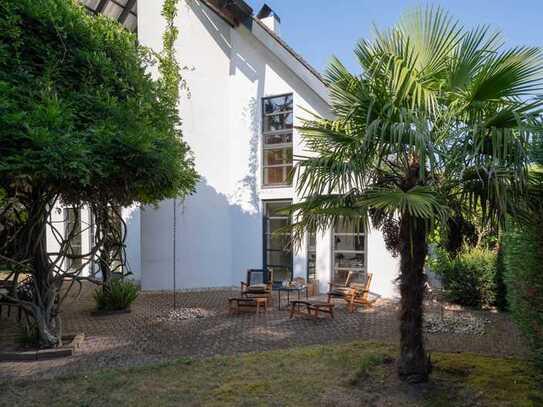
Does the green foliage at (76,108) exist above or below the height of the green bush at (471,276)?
above

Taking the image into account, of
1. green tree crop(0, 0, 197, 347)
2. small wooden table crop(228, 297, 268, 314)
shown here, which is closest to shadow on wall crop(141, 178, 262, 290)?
small wooden table crop(228, 297, 268, 314)

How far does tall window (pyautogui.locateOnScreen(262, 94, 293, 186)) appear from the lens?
41.1 feet

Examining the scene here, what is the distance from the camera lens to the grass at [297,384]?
460 centimetres

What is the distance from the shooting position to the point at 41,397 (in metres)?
4.98

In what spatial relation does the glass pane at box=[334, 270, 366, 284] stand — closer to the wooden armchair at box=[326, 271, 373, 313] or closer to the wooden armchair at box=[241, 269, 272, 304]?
the wooden armchair at box=[326, 271, 373, 313]

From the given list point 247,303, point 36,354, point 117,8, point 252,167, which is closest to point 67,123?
point 36,354

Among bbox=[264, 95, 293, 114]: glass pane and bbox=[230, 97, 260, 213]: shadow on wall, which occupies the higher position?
bbox=[264, 95, 293, 114]: glass pane

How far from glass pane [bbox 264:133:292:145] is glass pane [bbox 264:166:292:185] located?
80cm

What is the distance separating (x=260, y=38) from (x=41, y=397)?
10679 mm

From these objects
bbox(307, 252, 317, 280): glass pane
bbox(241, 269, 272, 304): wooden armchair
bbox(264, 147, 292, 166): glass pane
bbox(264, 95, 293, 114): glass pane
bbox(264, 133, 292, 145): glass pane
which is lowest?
bbox(241, 269, 272, 304): wooden armchair

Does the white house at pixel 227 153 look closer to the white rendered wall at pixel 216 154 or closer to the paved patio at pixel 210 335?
the white rendered wall at pixel 216 154

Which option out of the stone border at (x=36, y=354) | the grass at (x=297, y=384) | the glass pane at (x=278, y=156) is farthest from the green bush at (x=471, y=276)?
the stone border at (x=36, y=354)

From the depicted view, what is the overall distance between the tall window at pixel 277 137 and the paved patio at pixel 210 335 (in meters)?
4.26

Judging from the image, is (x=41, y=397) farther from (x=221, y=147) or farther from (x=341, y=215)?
(x=221, y=147)
